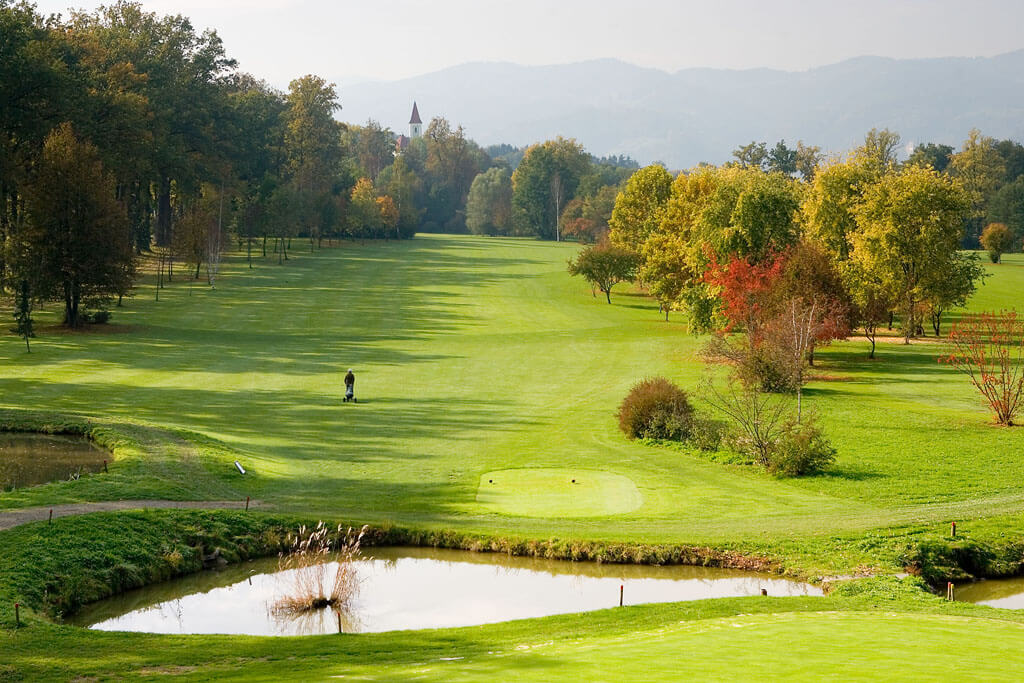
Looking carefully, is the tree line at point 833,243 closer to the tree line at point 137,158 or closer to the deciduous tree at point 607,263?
the deciduous tree at point 607,263

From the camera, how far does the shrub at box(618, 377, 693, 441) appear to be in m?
38.3

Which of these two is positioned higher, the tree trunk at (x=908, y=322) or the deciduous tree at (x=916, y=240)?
the deciduous tree at (x=916, y=240)

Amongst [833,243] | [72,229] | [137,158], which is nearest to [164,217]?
[137,158]

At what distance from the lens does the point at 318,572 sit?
73.6 ft

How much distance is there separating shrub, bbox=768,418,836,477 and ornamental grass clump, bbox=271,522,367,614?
14159mm

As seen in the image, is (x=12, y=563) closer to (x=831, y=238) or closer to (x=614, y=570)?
(x=614, y=570)

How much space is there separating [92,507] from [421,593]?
29.1 ft

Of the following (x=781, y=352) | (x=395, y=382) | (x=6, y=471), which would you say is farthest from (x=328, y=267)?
(x=6, y=471)

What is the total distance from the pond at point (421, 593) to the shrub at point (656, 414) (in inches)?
554

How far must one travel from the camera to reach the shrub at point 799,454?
32938mm

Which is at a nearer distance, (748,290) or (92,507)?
(92,507)

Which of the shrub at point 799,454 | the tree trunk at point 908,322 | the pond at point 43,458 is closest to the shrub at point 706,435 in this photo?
the shrub at point 799,454

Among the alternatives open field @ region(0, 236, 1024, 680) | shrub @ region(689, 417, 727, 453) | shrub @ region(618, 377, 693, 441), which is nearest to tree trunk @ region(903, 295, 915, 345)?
open field @ region(0, 236, 1024, 680)

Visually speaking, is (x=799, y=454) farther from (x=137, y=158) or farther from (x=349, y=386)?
(x=137, y=158)
